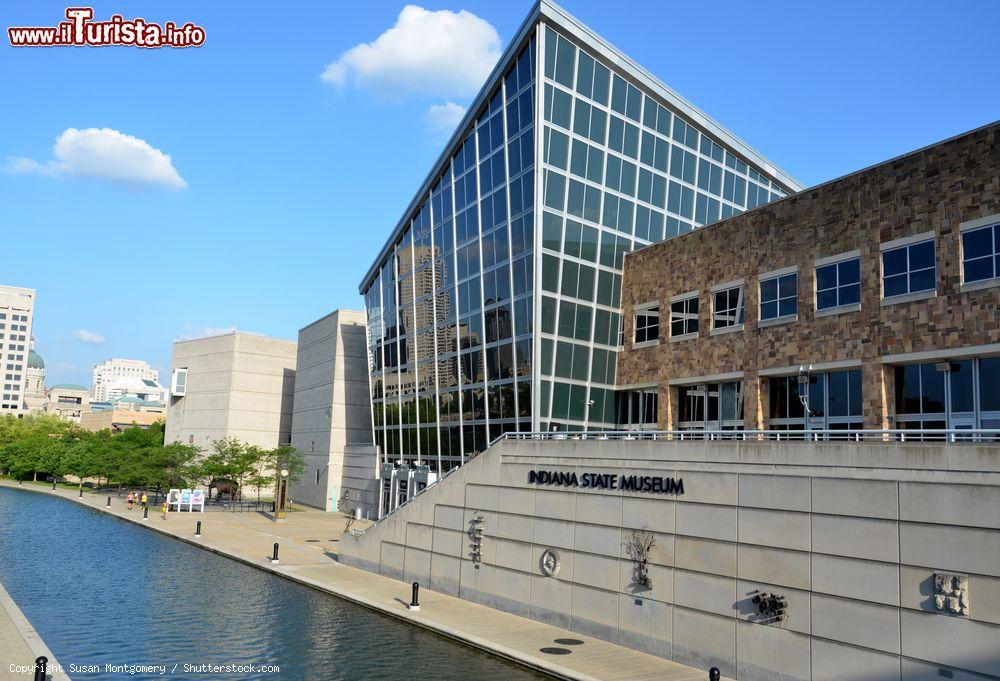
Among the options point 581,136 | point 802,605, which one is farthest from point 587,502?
point 581,136

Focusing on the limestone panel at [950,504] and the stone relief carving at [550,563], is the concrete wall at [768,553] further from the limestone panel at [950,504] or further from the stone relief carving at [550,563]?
the stone relief carving at [550,563]

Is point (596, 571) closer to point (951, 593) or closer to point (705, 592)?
point (705, 592)

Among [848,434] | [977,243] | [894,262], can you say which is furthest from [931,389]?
[848,434]

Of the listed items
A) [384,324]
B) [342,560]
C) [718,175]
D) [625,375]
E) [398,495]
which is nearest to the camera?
[342,560]

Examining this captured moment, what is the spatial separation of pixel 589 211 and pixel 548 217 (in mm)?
2873

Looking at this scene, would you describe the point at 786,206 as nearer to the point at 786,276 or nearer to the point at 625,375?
the point at 786,276

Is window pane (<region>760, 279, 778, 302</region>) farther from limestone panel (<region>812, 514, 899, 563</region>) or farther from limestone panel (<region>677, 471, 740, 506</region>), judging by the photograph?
limestone panel (<region>812, 514, 899, 563</region>)

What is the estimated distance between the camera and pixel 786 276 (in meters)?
31.4

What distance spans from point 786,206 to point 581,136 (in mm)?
13618

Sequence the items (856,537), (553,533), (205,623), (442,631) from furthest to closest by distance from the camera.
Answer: (553,533)
(205,623)
(442,631)
(856,537)

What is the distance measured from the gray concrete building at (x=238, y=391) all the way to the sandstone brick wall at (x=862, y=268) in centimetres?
6295

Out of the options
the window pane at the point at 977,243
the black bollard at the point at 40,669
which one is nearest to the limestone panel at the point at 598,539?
the window pane at the point at 977,243

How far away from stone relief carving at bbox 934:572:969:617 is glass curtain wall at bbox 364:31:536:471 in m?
24.3

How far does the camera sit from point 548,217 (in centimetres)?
3975
